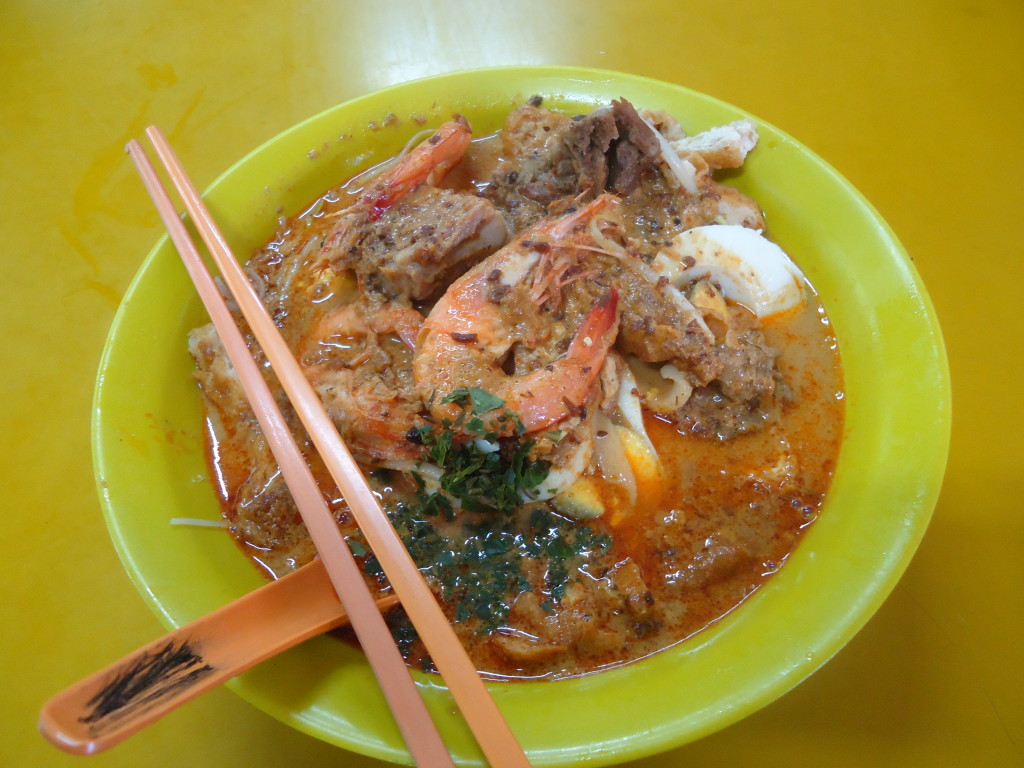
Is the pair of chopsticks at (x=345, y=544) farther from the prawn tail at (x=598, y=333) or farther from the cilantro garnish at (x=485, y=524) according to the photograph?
the prawn tail at (x=598, y=333)

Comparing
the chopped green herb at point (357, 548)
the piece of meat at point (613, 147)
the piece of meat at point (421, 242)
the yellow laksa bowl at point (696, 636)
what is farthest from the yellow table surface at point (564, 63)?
the piece of meat at point (421, 242)

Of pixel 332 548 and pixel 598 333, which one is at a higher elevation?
pixel 598 333

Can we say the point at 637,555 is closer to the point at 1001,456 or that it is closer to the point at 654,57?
the point at 1001,456

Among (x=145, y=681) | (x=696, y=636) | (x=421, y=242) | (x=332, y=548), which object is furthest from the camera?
(x=421, y=242)

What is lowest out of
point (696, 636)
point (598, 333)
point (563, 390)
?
point (696, 636)

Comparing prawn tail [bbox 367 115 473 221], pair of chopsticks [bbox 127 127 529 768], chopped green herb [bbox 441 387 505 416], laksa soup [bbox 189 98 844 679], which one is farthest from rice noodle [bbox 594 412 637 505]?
prawn tail [bbox 367 115 473 221]

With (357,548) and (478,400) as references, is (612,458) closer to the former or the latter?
(478,400)

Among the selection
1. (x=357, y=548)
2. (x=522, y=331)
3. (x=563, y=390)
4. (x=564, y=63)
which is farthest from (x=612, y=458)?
(x=564, y=63)
